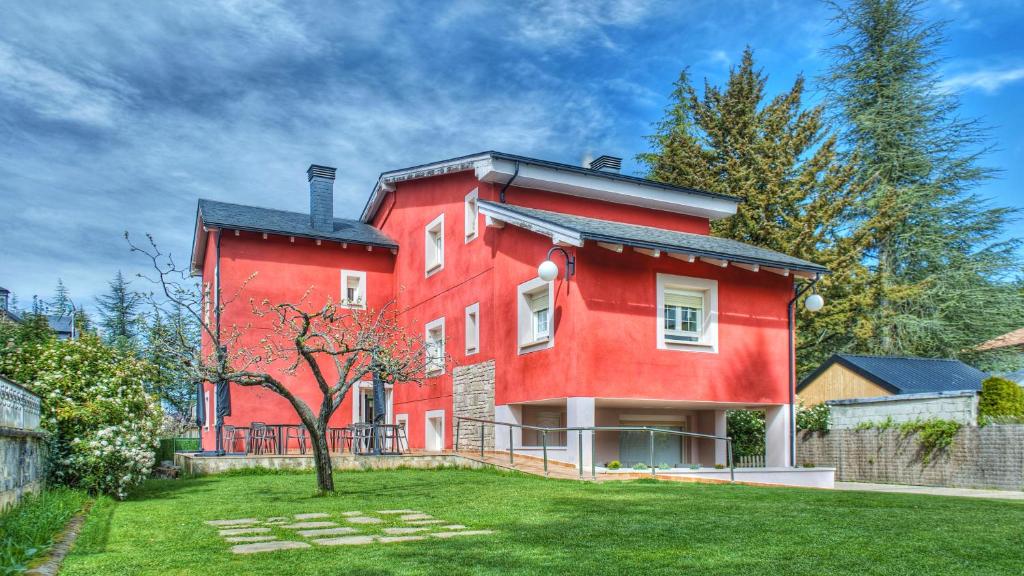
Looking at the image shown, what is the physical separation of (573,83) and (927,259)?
747 inches

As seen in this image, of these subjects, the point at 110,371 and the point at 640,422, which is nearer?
the point at 110,371

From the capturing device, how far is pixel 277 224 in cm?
2216

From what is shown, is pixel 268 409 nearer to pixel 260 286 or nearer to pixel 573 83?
pixel 260 286

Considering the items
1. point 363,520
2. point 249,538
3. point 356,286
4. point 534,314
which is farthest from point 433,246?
point 249,538

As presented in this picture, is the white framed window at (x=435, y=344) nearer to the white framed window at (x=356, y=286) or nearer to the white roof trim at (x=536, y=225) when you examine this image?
the white framed window at (x=356, y=286)

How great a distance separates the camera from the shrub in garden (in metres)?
16.2

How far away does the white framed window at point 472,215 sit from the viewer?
18.8m

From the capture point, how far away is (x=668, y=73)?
38.7 meters

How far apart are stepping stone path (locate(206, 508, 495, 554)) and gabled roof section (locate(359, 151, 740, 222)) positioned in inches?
403

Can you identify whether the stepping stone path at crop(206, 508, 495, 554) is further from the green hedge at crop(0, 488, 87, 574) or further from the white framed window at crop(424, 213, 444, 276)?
the white framed window at crop(424, 213, 444, 276)

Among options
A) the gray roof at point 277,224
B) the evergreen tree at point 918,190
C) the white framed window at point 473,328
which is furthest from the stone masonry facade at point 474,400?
the evergreen tree at point 918,190

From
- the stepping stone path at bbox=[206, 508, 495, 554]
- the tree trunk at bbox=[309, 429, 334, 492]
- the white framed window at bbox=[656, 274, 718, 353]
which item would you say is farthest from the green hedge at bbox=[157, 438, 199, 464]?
the stepping stone path at bbox=[206, 508, 495, 554]

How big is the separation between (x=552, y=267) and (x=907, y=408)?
379 inches

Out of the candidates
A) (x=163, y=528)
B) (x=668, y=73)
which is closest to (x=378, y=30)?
(x=163, y=528)
